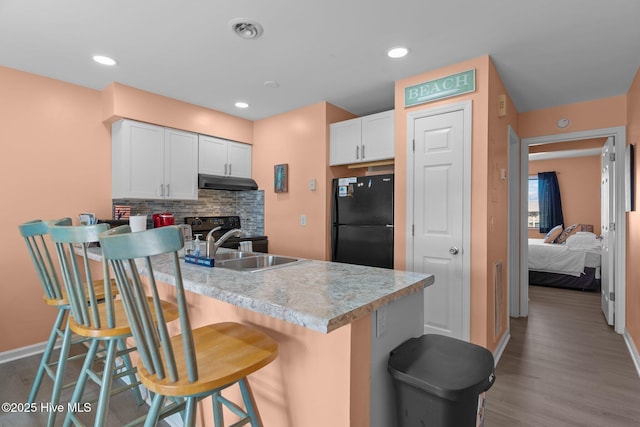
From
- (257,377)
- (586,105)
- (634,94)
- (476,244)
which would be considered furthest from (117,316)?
(586,105)

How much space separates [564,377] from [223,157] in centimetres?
392

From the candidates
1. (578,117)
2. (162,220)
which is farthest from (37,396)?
(578,117)

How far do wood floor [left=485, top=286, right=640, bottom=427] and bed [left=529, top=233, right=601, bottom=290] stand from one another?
1523mm

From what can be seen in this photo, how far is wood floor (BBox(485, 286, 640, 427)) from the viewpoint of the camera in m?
2.01

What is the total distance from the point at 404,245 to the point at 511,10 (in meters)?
1.84

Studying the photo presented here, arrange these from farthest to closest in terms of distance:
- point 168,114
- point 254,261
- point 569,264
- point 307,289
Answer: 1. point 569,264
2. point 168,114
3. point 254,261
4. point 307,289

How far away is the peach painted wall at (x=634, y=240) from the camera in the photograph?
271 cm

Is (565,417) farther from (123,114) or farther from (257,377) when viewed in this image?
(123,114)

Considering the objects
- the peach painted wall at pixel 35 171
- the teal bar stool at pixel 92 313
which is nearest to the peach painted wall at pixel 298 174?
the peach painted wall at pixel 35 171

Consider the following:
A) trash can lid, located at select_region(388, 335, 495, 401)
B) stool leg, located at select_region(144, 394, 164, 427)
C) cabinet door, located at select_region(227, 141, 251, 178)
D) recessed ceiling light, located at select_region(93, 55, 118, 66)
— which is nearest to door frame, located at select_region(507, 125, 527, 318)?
trash can lid, located at select_region(388, 335, 495, 401)

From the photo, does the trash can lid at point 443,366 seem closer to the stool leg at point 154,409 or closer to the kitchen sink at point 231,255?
the stool leg at point 154,409

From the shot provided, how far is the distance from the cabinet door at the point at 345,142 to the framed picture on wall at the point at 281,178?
63 centimetres

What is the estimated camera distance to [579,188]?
7.24m

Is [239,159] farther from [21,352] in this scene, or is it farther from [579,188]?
[579,188]
